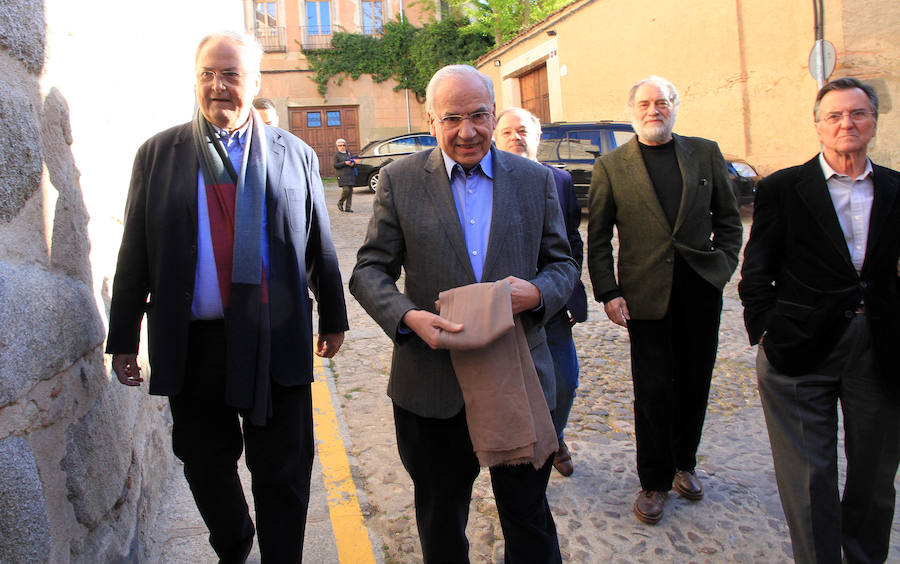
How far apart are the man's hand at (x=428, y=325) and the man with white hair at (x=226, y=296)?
1.97 ft

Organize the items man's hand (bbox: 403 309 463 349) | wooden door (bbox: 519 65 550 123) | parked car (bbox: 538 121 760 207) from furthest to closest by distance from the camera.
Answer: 1. wooden door (bbox: 519 65 550 123)
2. parked car (bbox: 538 121 760 207)
3. man's hand (bbox: 403 309 463 349)

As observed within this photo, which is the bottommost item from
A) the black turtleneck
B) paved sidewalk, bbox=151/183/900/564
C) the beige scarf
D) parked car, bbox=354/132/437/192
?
paved sidewalk, bbox=151/183/900/564

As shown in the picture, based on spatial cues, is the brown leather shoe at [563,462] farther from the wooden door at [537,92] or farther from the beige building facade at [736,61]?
the wooden door at [537,92]

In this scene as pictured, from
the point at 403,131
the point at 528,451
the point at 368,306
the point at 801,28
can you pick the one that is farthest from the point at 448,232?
the point at 403,131

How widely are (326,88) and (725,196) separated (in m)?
28.9

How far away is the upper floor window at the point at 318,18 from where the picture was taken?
30.4 m

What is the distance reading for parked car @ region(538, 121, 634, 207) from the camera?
12.6 metres

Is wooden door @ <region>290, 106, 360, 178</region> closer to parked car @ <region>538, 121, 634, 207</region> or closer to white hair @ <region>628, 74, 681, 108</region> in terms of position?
parked car @ <region>538, 121, 634, 207</region>

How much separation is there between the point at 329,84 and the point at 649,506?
29.5 metres

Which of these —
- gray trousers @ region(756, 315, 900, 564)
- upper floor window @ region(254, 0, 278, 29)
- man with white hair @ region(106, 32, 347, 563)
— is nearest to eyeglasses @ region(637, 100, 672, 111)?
gray trousers @ region(756, 315, 900, 564)

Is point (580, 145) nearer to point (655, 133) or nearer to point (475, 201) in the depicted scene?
point (655, 133)

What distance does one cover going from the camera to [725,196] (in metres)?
3.40

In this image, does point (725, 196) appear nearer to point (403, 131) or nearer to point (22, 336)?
point (22, 336)

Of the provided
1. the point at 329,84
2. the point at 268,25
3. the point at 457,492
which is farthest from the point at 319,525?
the point at 268,25
